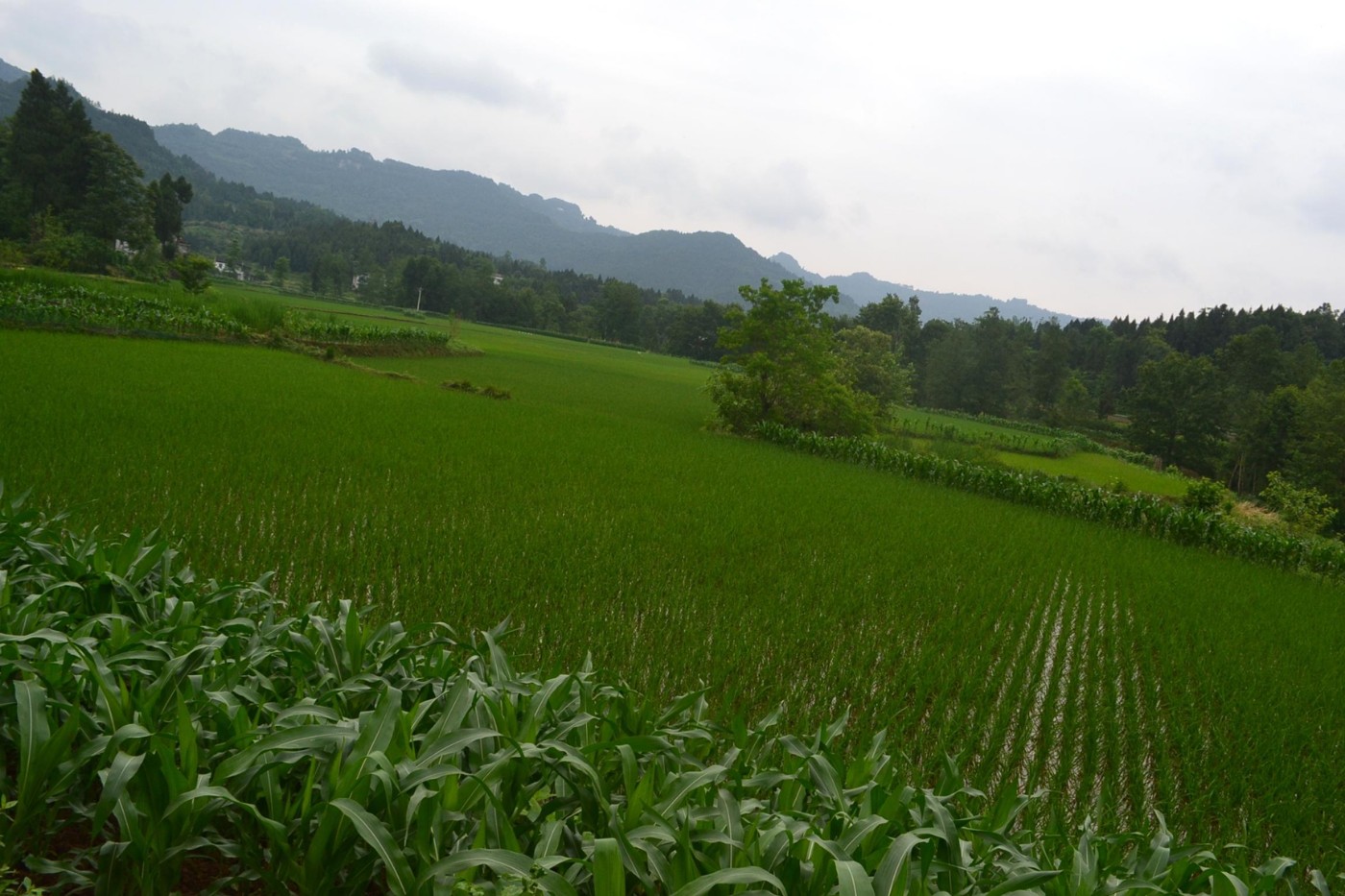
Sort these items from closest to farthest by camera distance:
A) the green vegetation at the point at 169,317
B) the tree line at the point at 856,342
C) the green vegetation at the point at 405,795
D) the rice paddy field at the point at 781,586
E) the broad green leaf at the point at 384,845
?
the broad green leaf at the point at 384,845, the green vegetation at the point at 405,795, the rice paddy field at the point at 781,586, the green vegetation at the point at 169,317, the tree line at the point at 856,342

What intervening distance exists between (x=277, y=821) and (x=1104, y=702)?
18.6 ft

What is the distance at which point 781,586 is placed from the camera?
266 inches

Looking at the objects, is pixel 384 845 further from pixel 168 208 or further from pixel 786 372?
pixel 168 208

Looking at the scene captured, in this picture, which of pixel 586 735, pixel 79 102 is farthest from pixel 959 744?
pixel 79 102

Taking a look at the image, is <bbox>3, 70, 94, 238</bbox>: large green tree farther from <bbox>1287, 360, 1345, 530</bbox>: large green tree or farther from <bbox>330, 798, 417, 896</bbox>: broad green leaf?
<bbox>1287, 360, 1345, 530</bbox>: large green tree

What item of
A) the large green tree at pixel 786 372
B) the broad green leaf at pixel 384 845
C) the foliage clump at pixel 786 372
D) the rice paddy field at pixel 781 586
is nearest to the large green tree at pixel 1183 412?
the large green tree at pixel 786 372

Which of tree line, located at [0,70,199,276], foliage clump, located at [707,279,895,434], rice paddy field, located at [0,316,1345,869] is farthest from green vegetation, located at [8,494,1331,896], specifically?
tree line, located at [0,70,199,276]

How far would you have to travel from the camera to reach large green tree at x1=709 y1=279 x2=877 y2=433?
19.8 metres

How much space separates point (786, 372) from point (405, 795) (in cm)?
1871

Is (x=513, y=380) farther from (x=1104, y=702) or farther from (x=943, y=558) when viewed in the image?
(x=1104, y=702)

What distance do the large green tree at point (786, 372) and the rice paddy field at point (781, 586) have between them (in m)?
6.99

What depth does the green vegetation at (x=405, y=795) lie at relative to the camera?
5.34 ft

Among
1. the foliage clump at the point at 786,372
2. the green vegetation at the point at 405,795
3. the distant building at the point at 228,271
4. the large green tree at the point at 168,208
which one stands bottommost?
the green vegetation at the point at 405,795

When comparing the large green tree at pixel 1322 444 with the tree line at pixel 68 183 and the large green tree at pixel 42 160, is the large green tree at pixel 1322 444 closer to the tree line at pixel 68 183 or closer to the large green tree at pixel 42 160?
the tree line at pixel 68 183
